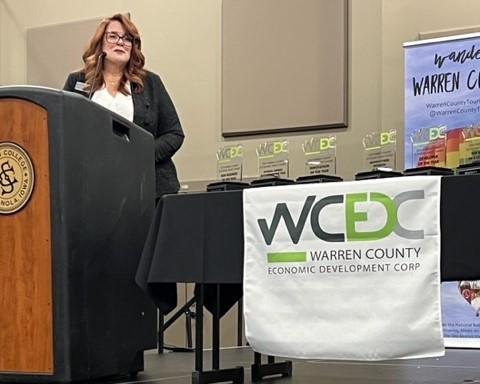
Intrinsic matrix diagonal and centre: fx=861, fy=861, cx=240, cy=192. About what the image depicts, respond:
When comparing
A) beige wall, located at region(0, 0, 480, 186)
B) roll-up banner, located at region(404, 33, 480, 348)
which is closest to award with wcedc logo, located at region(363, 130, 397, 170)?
roll-up banner, located at region(404, 33, 480, 348)

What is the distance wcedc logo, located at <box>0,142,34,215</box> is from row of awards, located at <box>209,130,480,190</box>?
0.51 m

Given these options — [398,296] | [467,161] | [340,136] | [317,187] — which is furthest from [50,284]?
[340,136]

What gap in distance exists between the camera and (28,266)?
2.37m

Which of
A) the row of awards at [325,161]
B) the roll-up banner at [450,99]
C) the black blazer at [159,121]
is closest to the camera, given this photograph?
the row of awards at [325,161]

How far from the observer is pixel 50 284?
2.35 metres

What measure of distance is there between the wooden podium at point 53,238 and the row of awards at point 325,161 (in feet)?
1.24

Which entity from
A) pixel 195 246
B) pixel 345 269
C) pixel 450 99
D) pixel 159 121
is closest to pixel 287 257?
pixel 345 269

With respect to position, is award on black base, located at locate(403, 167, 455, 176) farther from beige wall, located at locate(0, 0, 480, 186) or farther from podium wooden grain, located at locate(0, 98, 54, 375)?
beige wall, located at locate(0, 0, 480, 186)

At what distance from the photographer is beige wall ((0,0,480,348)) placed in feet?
17.2

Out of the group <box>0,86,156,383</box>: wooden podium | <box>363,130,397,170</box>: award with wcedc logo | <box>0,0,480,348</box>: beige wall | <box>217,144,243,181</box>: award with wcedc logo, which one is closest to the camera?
<box>363,130,397,170</box>: award with wcedc logo

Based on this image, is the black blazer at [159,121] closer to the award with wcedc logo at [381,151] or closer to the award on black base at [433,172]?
the award with wcedc logo at [381,151]

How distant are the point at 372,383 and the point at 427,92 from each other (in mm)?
2518

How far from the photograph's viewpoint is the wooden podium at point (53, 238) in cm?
235

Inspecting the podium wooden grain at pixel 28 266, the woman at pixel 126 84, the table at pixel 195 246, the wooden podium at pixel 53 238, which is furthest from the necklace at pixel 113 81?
the table at pixel 195 246
